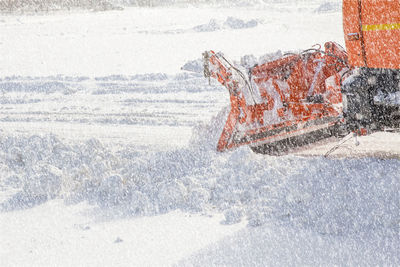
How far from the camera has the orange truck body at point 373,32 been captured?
3896 mm

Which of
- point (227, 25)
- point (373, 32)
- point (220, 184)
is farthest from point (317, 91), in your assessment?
point (227, 25)

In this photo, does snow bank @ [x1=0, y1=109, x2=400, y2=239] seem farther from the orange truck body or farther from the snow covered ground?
the orange truck body

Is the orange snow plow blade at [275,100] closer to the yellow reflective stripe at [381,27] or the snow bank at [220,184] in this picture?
the snow bank at [220,184]

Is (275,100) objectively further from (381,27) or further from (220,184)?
(381,27)

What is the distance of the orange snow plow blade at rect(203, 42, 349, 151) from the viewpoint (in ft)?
17.5

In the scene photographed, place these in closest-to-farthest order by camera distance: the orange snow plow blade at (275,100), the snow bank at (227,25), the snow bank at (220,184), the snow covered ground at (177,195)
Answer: the snow covered ground at (177,195) → the snow bank at (220,184) → the orange snow plow blade at (275,100) → the snow bank at (227,25)

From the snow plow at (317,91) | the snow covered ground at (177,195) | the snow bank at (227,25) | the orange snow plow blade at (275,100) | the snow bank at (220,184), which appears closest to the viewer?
the snow covered ground at (177,195)

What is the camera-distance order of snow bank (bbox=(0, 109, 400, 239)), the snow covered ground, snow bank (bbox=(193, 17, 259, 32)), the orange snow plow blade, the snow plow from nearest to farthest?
the snow covered ground < snow bank (bbox=(0, 109, 400, 239)) < the snow plow < the orange snow plow blade < snow bank (bbox=(193, 17, 259, 32))

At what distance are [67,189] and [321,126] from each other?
282 cm

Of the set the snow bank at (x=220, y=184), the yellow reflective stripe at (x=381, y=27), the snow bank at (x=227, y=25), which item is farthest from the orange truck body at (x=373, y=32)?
the snow bank at (x=227, y=25)

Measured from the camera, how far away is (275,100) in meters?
5.49

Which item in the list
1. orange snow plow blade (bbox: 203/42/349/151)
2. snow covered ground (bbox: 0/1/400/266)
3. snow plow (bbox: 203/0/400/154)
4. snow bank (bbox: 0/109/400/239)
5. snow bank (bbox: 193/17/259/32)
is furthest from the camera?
snow bank (bbox: 193/17/259/32)

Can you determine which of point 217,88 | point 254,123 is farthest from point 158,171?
point 217,88

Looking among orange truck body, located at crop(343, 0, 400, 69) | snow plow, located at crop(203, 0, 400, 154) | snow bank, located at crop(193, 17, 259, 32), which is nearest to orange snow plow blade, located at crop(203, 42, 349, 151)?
snow plow, located at crop(203, 0, 400, 154)
